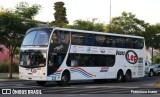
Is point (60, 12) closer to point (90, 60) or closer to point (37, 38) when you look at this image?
point (90, 60)

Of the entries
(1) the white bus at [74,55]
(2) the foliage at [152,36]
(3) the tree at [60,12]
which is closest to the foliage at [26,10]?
(1) the white bus at [74,55]

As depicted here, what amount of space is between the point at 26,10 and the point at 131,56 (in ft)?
32.0

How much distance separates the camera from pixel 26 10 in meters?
35.9

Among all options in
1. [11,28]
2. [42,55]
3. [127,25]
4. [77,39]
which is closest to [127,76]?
[77,39]

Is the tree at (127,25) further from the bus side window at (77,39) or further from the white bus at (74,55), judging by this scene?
the bus side window at (77,39)

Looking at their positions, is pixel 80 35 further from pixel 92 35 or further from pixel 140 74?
pixel 140 74

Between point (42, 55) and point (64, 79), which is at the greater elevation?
point (42, 55)

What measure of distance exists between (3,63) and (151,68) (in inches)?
645

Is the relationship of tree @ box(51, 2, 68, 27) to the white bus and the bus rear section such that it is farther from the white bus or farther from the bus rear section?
the bus rear section

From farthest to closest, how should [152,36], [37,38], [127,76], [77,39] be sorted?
[152,36]
[127,76]
[77,39]
[37,38]

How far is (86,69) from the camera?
29422 millimetres

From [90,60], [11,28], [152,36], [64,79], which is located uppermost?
[152,36]

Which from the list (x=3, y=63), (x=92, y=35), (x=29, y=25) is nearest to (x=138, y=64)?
(x=92, y=35)

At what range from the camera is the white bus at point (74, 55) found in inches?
1032
